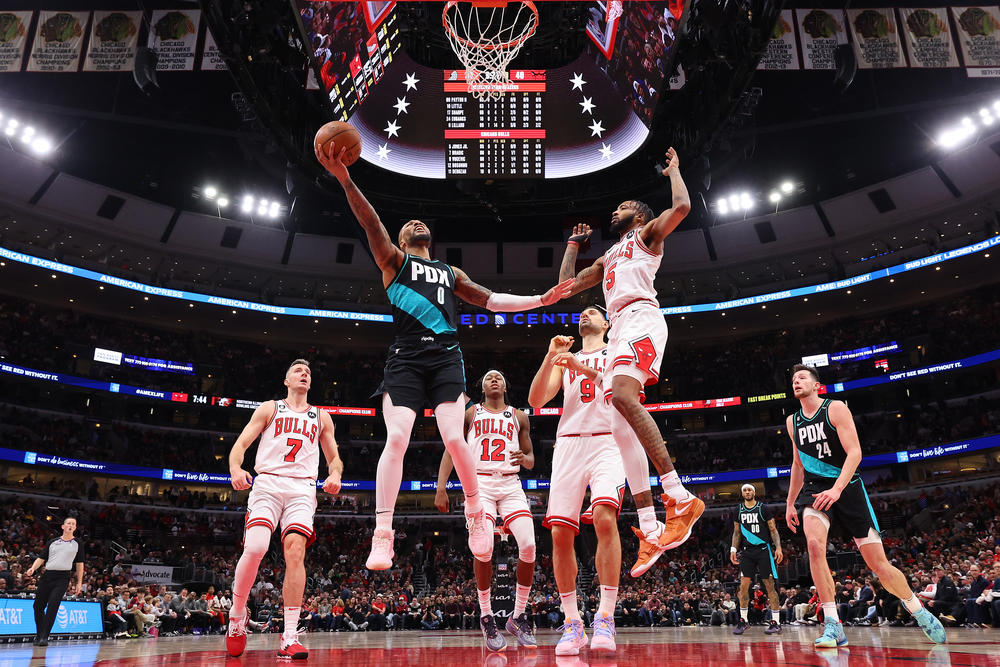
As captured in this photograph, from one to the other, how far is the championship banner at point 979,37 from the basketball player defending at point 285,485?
55.4ft

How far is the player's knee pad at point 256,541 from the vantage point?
18.8ft

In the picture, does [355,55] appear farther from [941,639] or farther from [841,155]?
[841,155]

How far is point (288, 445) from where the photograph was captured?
6.23 metres

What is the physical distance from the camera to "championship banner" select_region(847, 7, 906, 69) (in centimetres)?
1596

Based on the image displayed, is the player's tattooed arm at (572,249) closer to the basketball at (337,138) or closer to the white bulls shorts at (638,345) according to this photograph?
the white bulls shorts at (638,345)

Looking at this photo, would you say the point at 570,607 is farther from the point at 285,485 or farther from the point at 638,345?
the point at 285,485

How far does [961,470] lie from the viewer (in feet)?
107

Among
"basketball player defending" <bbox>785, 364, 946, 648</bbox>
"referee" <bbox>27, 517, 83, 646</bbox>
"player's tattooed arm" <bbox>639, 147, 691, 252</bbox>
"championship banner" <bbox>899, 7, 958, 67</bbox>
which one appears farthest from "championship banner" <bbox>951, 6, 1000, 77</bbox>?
"referee" <bbox>27, 517, 83, 646</bbox>

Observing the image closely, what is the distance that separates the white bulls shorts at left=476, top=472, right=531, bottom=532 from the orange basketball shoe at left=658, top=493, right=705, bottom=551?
322 centimetres

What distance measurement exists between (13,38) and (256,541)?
15778 mm

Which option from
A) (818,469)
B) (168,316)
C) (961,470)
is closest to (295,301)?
(168,316)

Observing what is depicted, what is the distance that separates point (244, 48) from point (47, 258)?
61.3 ft

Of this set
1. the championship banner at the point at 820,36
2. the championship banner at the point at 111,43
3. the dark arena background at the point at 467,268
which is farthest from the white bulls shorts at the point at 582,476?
the championship banner at the point at 111,43

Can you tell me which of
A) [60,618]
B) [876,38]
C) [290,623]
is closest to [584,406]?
[290,623]
